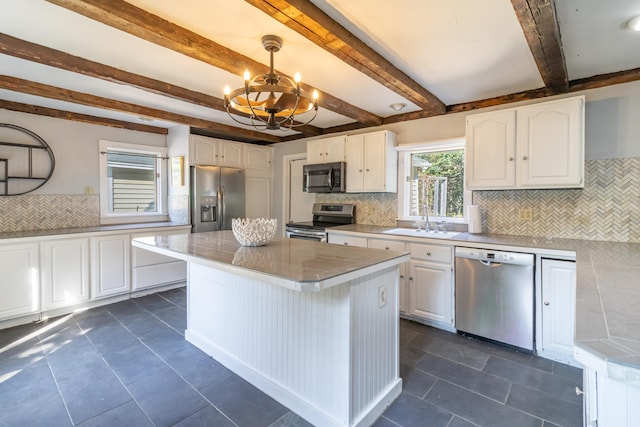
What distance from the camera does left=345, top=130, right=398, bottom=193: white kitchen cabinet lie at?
11.8 ft

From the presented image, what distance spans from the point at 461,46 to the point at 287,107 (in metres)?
1.29

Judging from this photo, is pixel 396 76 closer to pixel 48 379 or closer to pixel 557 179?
pixel 557 179

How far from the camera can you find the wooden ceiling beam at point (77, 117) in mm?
A: 3318

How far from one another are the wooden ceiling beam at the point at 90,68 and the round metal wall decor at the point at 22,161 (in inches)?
71.5

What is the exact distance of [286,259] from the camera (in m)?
1.74

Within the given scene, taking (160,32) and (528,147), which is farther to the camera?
(528,147)

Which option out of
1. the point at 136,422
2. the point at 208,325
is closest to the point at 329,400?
the point at 136,422

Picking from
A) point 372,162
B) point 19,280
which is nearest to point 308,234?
point 372,162

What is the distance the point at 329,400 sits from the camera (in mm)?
1676

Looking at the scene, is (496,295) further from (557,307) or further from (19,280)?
(19,280)

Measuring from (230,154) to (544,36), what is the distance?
3939 mm

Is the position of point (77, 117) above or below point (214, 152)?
above

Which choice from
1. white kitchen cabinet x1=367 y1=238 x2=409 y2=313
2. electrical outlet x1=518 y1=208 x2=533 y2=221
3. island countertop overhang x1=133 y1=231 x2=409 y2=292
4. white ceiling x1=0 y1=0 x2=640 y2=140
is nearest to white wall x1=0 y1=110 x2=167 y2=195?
white ceiling x1=0 y1=0 x2=640 y2=140

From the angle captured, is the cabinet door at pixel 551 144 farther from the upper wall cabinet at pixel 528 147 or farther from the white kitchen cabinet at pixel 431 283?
the white kitchen cabinet at pixel 431 283
